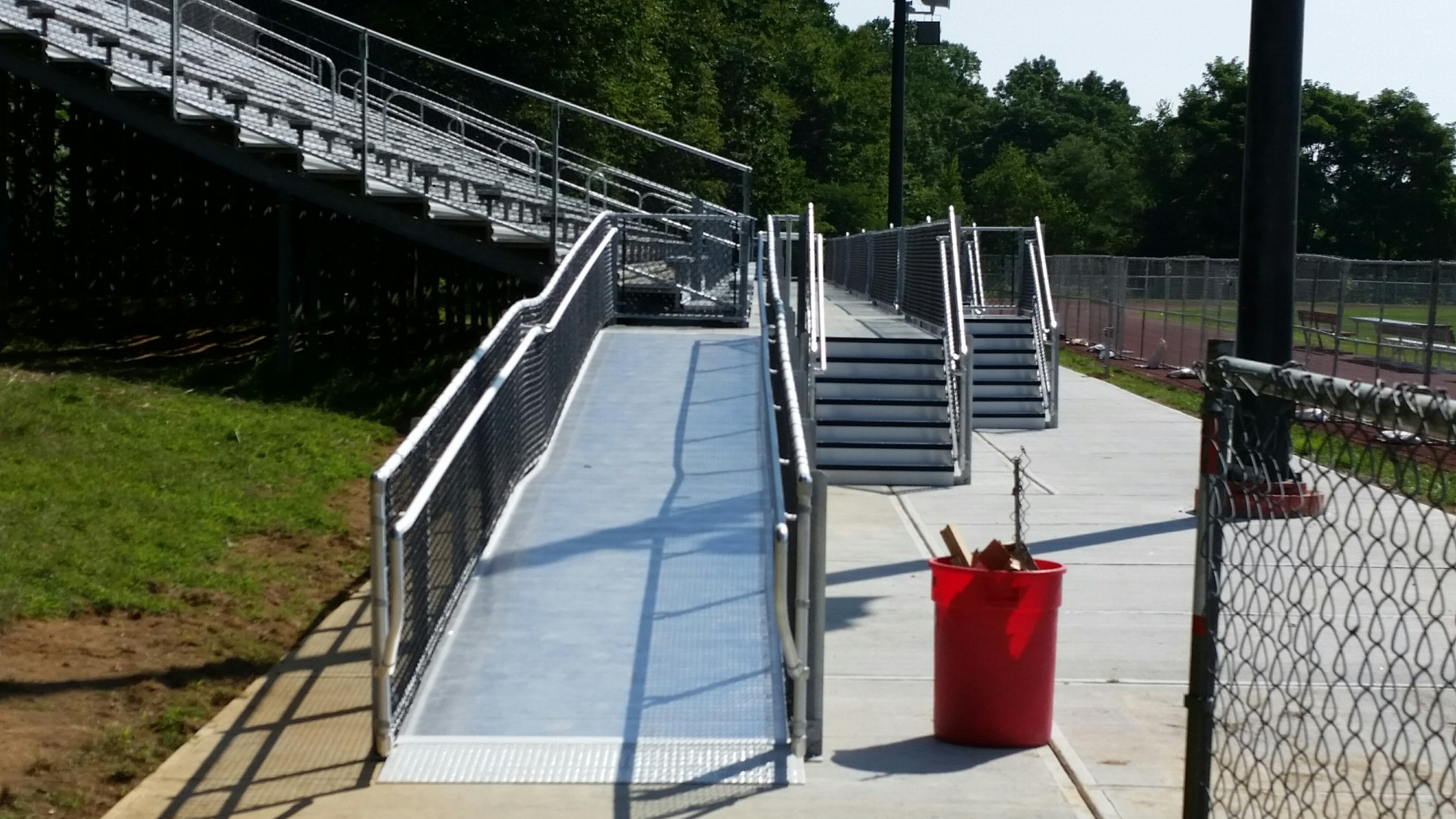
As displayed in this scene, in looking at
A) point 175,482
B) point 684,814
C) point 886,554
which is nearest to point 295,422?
point 175,482

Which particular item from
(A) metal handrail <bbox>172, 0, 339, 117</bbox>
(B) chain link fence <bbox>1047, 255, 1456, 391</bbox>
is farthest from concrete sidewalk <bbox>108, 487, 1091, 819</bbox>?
(B) chain link fence <bbox>1047, 255, 1456, 391</bbox>

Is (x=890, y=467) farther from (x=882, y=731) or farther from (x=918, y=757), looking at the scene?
(x=918, y=757)

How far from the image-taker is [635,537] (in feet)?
31.3

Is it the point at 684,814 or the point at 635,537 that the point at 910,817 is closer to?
the point at 684,814

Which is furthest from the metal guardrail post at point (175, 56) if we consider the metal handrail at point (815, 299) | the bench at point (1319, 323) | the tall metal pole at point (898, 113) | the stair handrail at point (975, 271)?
the tall metal pole at point (898, 113)

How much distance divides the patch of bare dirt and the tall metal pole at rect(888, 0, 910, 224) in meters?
21.8

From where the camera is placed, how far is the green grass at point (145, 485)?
951 centimetres

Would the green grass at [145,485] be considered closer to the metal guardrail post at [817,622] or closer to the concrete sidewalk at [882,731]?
the concrete sidewalk at [882,731]

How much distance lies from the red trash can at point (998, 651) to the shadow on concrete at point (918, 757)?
0.07 metres

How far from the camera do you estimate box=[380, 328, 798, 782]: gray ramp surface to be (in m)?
6.64

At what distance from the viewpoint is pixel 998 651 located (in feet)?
22.7

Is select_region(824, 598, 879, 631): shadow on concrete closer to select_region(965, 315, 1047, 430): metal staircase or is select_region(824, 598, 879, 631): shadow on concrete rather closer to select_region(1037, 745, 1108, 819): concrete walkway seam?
select_region(1037, 745, 1108, 819): concrete walkway seam

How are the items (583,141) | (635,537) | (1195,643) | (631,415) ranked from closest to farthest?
1. (1195,643)
2. (635,537)
3. (631,415)
4. (583,141)

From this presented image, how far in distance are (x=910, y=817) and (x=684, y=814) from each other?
2.66ft
